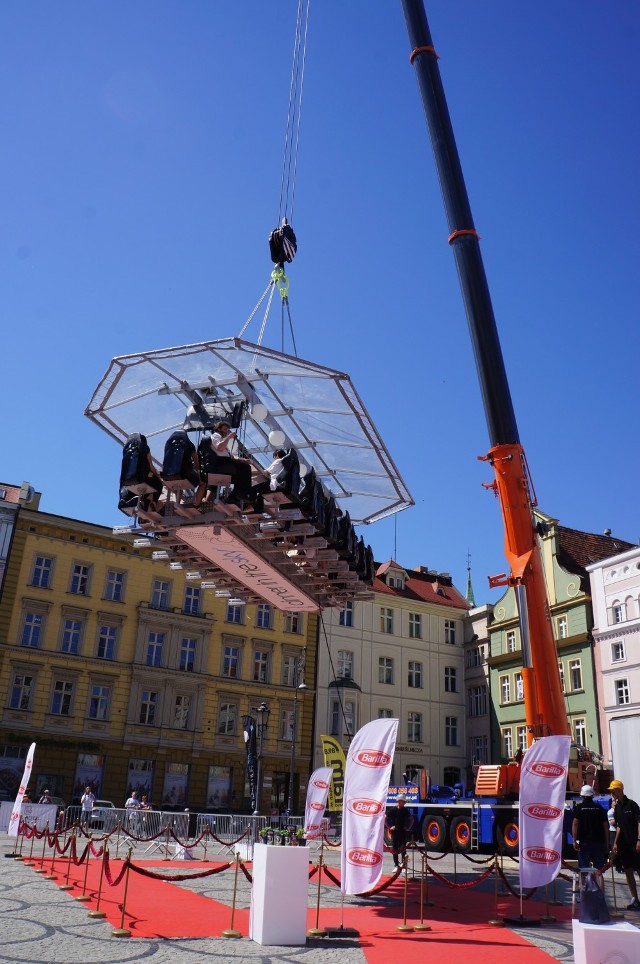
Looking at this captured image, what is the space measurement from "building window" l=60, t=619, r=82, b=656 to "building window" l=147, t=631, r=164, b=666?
11.3ft

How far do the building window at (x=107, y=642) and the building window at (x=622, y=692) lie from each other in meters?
23.1

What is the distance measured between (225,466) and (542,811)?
7011 millimetres

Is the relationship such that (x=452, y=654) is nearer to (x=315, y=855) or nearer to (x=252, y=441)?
(x=315, y=855)

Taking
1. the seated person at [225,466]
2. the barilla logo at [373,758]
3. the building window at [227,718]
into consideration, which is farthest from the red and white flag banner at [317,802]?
the building window at [227,718]

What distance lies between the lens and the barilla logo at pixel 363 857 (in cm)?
991

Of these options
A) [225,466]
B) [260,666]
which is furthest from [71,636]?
[225,466]

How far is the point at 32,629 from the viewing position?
36.7 m

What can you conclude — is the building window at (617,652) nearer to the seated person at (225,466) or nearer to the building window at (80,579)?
the building window at (80,579)

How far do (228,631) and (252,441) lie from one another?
2690cm

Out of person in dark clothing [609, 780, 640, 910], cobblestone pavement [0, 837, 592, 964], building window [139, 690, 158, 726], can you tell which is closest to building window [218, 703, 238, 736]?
building window [139, 690, 158, 726]

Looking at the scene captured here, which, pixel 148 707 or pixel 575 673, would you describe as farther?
pixel 148 707

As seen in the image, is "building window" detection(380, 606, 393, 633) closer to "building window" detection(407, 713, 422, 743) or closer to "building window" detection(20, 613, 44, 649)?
"building window" detection(407, 713, 422, 743)

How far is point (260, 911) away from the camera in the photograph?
30.4ft

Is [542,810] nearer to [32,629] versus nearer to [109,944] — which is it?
[109,944]
